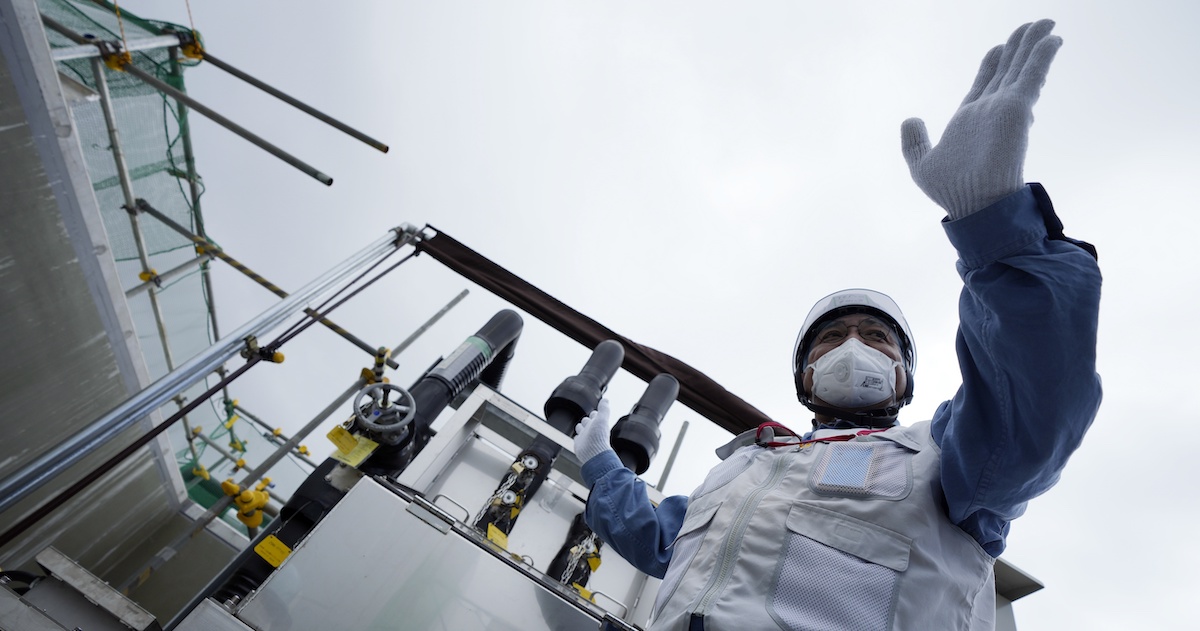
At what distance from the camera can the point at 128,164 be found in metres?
3.78

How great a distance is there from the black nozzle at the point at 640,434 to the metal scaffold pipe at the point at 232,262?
216cm

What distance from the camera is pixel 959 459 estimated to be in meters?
1.30

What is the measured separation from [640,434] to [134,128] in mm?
3798

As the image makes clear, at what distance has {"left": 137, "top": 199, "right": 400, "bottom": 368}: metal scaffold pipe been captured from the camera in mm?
4065

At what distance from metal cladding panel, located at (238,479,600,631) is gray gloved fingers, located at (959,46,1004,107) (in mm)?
1990

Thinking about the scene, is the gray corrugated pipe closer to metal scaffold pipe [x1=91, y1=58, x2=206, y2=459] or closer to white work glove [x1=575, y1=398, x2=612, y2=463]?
white work glove [x1=575, y1=398, x2=612, y2=463]

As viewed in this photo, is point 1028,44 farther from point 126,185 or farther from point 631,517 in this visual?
point 126,185

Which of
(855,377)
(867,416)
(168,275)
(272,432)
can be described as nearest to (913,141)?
(855,377)

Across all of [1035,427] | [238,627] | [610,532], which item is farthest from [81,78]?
[1035,427]

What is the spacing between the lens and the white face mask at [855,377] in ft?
6.26

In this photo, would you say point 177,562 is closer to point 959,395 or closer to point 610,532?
Answer: point 610,532

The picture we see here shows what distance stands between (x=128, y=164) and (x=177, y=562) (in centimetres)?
292

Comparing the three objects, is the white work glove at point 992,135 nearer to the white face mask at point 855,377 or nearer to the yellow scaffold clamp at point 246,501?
the white face mask at point 855,377

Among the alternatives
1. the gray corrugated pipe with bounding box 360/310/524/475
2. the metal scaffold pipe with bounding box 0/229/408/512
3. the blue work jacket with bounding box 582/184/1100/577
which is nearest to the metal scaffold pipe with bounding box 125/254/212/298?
the metal scaffold pipe with bounding box 0/229/408/512
